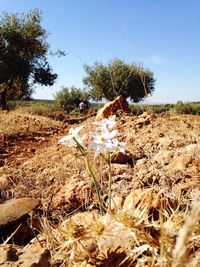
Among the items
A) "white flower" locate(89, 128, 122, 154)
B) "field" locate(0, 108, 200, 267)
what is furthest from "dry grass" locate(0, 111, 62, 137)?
"white flower" locate(89, 128, 122, 154)

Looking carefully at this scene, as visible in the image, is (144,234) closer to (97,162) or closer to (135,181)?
(135,181)

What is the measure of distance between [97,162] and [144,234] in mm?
2500

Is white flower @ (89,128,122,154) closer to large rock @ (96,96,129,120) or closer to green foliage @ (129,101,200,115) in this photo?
green foliage @ (129,101,200,115)

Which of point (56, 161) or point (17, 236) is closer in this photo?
point (17, 236)

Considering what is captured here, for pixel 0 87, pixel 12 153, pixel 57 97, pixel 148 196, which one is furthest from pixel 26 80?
pixel 148 196

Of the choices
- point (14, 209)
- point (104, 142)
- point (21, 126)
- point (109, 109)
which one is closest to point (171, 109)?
point (21, 126)

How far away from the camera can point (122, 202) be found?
2.50 meters

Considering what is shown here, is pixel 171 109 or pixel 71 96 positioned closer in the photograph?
pixel 171 109

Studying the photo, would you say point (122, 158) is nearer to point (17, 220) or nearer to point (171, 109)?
point (17, 220)

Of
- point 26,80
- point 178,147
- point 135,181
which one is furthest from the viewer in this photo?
point 26,80

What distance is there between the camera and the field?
165cm

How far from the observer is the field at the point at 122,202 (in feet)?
5.41

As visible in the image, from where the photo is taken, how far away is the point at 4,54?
846 inches

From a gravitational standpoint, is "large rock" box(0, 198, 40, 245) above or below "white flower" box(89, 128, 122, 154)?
below
